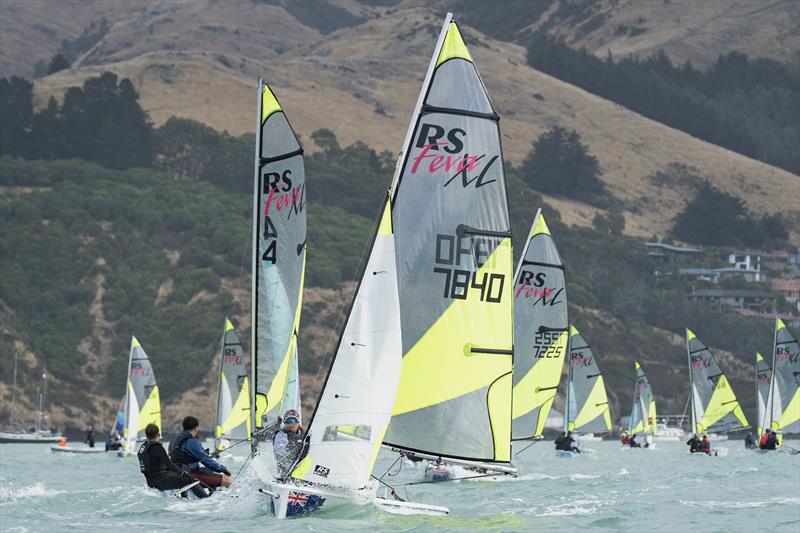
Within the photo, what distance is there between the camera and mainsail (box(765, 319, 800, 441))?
53.8m

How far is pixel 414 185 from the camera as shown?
21.3m

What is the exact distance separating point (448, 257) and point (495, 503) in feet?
21.5

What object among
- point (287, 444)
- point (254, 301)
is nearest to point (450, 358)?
point (287, 444)

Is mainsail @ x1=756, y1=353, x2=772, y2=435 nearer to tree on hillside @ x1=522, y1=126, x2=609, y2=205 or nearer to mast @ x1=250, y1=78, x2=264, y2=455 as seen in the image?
mast @ x1=250, y1=78, x2=264, y2=455

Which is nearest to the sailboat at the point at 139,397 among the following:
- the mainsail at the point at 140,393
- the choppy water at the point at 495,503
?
the mainsail at the point at 140,393

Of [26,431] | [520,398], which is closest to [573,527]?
[520,398]

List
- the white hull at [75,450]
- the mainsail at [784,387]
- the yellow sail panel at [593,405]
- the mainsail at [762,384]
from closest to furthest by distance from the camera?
the mainsail at [784,387] → the yellow sail panel at [593,405] → the white hull at [75,450] → the mainsail at [762,384]

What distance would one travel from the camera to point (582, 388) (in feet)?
177

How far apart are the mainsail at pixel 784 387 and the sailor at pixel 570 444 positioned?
23.6ft

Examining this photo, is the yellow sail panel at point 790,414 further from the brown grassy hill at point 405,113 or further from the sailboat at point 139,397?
the brown grassy hill at point 405,113

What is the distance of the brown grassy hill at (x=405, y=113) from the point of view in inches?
6201

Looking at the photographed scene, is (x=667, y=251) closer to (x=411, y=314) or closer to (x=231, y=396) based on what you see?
(x=231, y=396)

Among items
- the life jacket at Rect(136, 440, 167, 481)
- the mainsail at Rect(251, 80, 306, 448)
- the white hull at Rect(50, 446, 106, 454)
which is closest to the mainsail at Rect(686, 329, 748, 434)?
the white hull at Rect(50, 446, 106, 454)

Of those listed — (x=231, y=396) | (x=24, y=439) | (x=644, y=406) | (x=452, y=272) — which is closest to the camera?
(x=452, y=272)
